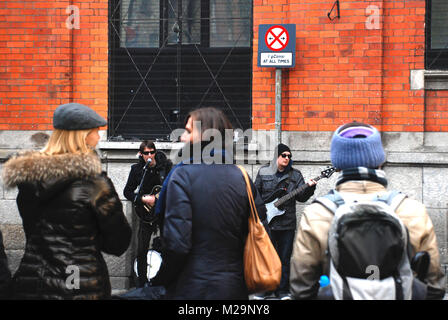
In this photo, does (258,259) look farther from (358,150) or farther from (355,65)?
(355,65)

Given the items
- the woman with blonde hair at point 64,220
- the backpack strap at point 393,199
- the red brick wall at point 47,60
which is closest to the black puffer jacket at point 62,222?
the woman with blonde hair at point 64,220

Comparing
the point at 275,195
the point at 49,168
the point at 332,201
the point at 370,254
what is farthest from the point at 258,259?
the point at 275,195

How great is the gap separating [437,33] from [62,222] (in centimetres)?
595

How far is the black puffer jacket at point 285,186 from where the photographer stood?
22.4ft

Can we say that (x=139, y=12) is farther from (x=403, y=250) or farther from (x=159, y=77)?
(x=403, y=250)

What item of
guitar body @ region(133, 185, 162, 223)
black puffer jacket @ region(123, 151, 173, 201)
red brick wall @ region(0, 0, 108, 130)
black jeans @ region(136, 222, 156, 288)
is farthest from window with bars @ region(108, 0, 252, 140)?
black jeans @ region(136, 222, 156, 288)

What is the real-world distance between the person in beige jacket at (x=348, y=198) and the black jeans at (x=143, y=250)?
4.10 metres

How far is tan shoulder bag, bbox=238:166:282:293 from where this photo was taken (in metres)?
3.01

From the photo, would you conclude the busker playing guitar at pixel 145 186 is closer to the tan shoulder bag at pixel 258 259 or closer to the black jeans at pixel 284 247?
the black jeans at pixel 284 247

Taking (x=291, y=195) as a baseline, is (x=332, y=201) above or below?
above

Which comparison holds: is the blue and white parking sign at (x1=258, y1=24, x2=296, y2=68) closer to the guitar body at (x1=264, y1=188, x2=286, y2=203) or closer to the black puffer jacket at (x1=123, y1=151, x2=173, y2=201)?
the guitar body at (x1=264, y1=188, x2=286, y2=203)

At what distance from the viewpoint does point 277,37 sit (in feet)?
22.7
